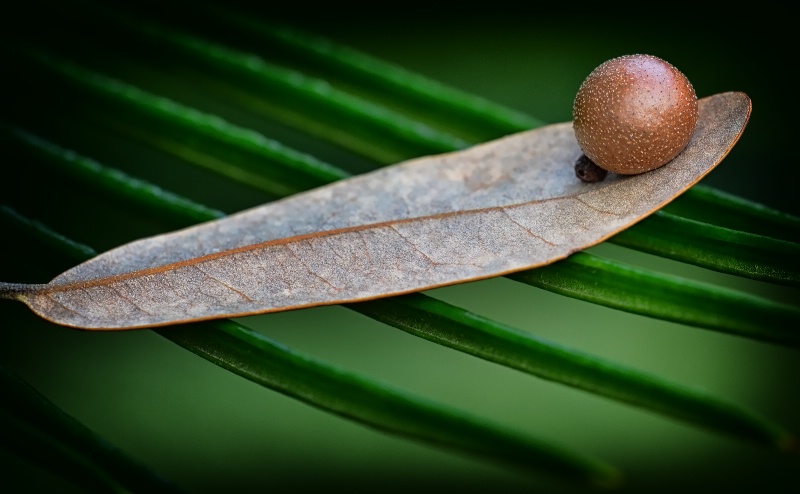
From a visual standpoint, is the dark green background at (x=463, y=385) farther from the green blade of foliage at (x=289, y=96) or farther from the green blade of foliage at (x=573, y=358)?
the green blade of foliage at (x=573, y=358)

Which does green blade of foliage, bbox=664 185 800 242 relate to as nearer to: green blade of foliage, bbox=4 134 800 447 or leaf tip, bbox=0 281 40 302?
green blade of foliage, bbox=4 134 800 447

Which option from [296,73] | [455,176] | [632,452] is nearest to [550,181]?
[455,176]

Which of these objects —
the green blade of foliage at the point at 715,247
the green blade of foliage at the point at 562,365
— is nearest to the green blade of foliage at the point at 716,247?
the green blade of foliage at the point at 715,247

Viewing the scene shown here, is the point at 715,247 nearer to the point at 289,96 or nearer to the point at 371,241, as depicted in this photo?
the point at 371,241

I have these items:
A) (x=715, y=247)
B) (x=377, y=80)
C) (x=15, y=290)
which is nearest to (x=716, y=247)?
(x=715, y=247)

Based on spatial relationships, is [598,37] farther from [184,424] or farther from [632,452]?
[184,424]
